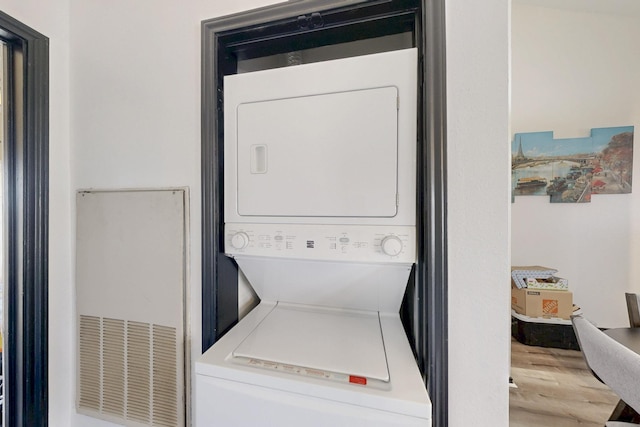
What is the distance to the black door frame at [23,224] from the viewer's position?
3.67 feet

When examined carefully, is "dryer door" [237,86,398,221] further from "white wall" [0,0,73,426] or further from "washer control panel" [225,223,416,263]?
"white wall" [0,0,73,426]

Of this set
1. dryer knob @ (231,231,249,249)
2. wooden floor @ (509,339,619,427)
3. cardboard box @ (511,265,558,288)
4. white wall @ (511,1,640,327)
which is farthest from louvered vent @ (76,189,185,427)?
white wall @ (511,1,640,327)

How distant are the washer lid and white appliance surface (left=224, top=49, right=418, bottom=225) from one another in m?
0.45

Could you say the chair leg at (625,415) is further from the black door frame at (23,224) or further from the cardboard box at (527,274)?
the black door frame at (23,224)

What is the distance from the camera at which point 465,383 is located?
797 mm

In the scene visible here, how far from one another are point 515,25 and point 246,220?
4.36m

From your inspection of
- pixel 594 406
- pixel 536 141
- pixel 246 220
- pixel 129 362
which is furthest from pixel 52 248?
pixel 536 141

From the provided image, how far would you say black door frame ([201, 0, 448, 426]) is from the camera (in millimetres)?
804

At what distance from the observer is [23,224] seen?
112cm

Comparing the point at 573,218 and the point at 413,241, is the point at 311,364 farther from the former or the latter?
the point at 573,218

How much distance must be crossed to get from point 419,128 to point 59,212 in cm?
168

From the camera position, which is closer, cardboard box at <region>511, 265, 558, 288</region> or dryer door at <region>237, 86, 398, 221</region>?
dryer door at <region>237, 86, 398, 221</region>

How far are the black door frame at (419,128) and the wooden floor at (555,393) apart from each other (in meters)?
1.87

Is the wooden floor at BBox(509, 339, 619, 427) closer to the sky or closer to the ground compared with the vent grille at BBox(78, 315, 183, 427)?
closer to the ground
